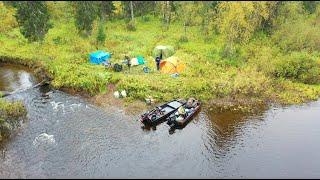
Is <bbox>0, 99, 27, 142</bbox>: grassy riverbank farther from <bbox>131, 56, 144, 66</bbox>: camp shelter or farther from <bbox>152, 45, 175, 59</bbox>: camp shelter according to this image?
<bbox>152, 45, 175, 59</bbox>: camp shelter

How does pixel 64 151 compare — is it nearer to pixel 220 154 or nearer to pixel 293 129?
pixel 220 154

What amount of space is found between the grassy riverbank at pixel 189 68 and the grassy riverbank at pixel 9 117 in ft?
29.7

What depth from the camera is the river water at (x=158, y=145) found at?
31828 millimetres

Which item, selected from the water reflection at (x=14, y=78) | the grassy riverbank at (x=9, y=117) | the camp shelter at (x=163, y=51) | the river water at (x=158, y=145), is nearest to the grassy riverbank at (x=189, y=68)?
the camp shelter at (x=163, y=51)

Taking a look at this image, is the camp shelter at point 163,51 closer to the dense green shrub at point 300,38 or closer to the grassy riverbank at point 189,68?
the grassy riverbank at point 189,68

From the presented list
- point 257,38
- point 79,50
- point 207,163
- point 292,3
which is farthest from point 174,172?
point 292,3

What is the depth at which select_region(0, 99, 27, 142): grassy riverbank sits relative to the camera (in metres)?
36.4

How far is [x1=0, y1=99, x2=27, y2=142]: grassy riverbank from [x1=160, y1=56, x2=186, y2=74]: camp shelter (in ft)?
59.3

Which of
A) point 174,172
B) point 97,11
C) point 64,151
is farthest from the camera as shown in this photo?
point 97,11

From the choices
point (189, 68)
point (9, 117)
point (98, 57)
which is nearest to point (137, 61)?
point (98, 57)

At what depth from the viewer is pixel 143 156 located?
33438 mm

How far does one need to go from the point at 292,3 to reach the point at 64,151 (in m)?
44.0

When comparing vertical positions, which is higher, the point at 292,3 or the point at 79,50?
the point at 292,3

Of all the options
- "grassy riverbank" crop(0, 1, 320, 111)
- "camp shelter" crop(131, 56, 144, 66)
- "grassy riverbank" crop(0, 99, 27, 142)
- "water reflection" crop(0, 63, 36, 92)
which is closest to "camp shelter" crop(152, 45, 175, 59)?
"grassy riverbank" crop(0, 1, 320, 111)
